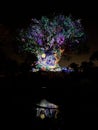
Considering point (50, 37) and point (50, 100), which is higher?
point (50, 37)

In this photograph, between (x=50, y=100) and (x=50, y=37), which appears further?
(x=50, y=37)

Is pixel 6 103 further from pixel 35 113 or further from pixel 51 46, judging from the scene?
pixel 51 46

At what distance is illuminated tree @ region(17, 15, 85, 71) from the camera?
25.8 meters

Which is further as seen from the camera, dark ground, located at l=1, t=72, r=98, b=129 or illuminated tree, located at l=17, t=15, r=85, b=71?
illuminated tree, located at l=17, t=15, r=85, b=71

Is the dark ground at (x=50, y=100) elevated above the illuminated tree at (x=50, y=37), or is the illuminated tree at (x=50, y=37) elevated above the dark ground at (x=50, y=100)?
the illuminated tree at (x=50, y=37)

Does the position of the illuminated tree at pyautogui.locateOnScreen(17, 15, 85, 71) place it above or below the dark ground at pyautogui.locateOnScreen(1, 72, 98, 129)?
above

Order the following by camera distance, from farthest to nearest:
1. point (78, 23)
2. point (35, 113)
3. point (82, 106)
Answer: point (78, 23) → point (82, 106) → point (35, 113)

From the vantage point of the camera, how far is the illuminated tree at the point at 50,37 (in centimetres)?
2579

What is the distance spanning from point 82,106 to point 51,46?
17614mm

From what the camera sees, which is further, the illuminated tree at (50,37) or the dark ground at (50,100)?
the illuminated tree at (50,37)

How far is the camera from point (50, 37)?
2595cm

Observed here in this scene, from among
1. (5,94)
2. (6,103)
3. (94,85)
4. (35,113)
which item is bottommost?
(35,113)

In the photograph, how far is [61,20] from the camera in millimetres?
25984

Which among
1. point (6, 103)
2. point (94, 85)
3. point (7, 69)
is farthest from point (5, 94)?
point (7, 69)
